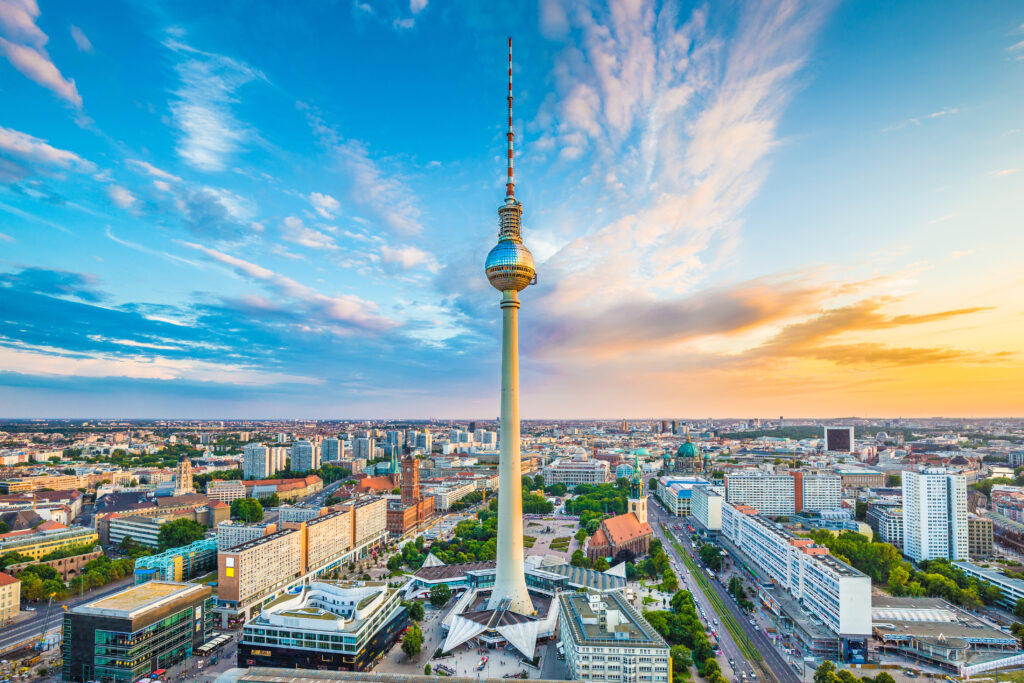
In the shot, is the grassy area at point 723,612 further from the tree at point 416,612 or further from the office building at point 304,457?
the office building at point 304,457

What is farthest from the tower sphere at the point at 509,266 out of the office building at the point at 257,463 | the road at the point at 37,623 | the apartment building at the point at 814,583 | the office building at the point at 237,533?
the office building at the point at 257,463

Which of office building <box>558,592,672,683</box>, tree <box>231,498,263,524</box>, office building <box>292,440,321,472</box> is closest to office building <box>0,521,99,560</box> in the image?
tree <box>231,498,263,524</box>

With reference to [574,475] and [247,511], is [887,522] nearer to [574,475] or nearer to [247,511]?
[574,475]

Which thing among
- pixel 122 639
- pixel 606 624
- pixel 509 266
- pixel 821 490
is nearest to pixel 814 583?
pixel 606 624

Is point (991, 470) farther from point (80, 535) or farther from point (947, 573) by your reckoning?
point (80, 535)

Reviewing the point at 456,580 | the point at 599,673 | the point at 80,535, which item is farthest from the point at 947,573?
the point at 80,535
